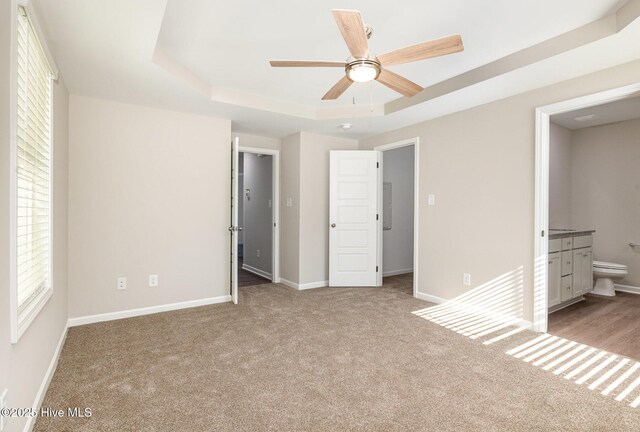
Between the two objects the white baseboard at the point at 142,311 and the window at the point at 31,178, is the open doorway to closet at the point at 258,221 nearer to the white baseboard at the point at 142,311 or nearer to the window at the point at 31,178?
the white baseboard at the point at 142,311

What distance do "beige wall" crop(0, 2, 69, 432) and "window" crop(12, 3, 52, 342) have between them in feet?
0.31

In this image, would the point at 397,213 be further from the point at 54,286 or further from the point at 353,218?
the point at 54,286

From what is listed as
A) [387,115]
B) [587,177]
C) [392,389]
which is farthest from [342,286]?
[587,177]

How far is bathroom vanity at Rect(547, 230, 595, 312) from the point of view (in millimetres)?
3697

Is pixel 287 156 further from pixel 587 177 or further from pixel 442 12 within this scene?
pixel 587 177

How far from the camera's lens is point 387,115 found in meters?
4.11

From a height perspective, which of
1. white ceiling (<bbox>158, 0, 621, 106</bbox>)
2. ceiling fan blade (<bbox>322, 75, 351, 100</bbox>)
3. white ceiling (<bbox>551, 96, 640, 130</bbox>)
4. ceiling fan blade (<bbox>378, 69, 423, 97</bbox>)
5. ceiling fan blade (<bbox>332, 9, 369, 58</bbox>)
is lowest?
ceiling fan blade (<bbox>378, 69, 423, 97</bbox>)

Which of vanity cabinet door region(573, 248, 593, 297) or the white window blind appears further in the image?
vanity cabinet door region(573, 248, 593, 297)

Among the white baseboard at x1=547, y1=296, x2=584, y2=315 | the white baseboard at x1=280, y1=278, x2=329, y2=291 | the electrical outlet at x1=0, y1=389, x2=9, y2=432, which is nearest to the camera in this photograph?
the electrical outlet at x1=0, y1=389, x2=9, y2=432

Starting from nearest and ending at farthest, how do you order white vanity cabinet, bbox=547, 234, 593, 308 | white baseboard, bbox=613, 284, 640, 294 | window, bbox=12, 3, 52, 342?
1. window, bbox=12, 3, 52, 342
2. white vanity cabinet, bbox=547, 234, 593, 308
3. white baseboard, bbox=613, 284, 640, 294

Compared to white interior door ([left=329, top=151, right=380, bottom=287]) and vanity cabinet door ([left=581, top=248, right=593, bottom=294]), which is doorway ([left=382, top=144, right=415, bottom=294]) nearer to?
white interior door ([left=329, top=151, right=380, bottom=287])

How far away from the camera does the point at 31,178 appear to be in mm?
1971

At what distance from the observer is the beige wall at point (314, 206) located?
16.2 ft

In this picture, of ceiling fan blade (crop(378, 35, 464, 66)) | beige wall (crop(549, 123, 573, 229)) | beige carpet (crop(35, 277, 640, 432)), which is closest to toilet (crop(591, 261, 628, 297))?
beige wall (crop(549, 123, 573, 229))
